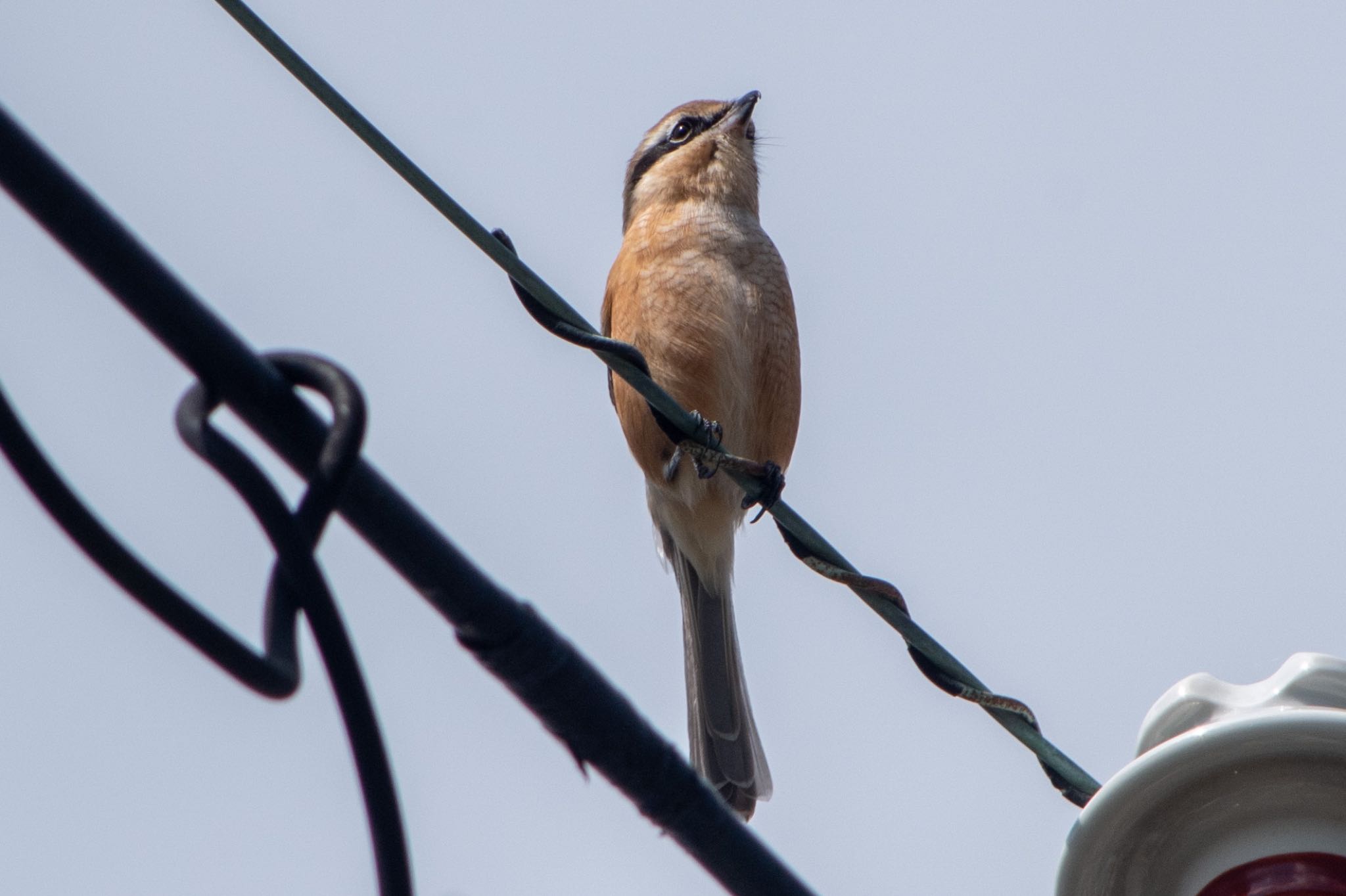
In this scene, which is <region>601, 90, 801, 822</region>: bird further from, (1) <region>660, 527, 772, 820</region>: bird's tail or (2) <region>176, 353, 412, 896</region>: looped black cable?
(2) <region>176, 353, 412, 896</region>: looped black cable

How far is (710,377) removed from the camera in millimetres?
6305

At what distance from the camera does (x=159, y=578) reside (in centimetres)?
131

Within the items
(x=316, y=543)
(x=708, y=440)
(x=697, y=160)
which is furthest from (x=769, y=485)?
(x=316, y=543)

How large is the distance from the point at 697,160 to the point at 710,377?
1.50 metres

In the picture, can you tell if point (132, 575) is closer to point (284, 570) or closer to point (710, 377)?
point (284, 570)

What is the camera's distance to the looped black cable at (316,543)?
53.2 inches

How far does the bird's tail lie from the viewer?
6633mm

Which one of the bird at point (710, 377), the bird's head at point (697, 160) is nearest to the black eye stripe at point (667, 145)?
the bird's head at point (697, 160)

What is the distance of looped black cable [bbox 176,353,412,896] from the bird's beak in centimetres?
632

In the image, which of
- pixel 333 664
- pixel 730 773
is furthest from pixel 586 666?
pixel 730 773

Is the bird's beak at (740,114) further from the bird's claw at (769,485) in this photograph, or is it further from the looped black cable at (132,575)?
the looped black cable at (132,575)

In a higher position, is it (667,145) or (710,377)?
(667,145)

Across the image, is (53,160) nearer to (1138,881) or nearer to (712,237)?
(1138,881)

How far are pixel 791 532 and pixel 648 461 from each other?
2.90 meters
